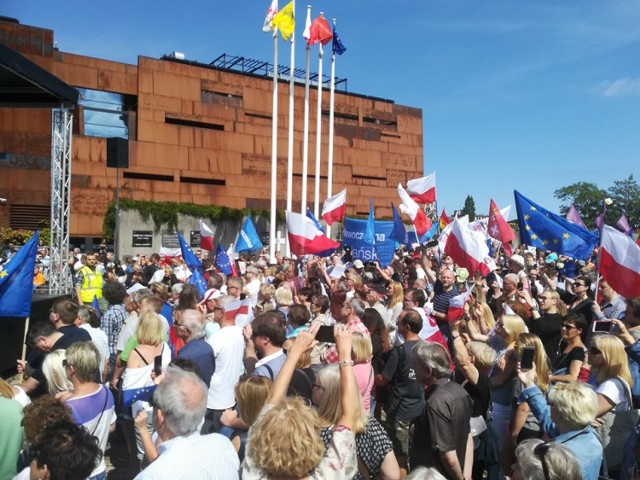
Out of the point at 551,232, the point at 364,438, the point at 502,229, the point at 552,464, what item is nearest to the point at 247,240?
the point at 502,229

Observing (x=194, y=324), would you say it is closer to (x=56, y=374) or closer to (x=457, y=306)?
(x=56, y=374)

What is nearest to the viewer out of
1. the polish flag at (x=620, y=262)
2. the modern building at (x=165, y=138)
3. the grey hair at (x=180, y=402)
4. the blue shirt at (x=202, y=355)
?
Result: the grey hair at (x=180, y=402)

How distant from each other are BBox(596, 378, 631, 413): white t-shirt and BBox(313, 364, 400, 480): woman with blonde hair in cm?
185

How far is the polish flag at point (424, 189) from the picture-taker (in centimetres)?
1716

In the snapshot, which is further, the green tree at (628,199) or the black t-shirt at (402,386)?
the green tree at (628,199)

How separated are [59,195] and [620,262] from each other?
454 inches

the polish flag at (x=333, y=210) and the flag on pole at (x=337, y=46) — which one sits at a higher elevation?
the flag on pole at (x=337, y=46)

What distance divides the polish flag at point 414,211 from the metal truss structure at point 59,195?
7.82 meters

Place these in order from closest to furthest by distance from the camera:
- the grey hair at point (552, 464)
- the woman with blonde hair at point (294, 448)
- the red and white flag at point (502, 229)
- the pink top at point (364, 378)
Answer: the woman with blonde hair at point (294, 448)
the grey hair at point (552, 464)
the pink top at point (364, 378)
the red and white flag at point (502, 229)

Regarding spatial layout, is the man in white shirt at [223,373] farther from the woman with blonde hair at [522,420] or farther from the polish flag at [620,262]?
the polish flag at [620,262]

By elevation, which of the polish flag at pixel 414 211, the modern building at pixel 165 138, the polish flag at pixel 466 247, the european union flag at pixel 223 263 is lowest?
the european union flag at pixel 223 263

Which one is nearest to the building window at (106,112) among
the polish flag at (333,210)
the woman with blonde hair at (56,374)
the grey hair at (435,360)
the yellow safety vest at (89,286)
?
the polish flag at (333,210)

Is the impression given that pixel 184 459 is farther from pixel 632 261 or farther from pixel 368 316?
pixel 632 261

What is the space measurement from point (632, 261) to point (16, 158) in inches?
1283
